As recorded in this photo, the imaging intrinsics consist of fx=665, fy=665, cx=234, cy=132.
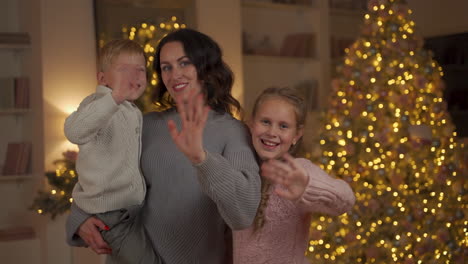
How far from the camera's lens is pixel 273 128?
1.81 meters

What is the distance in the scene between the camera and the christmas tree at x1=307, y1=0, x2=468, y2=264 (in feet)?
13.1

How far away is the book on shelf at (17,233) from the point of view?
4940 mm

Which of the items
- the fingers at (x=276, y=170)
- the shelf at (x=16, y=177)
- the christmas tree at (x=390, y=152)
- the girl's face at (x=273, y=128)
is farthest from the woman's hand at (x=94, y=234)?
the shelf at (x=16, y=177)

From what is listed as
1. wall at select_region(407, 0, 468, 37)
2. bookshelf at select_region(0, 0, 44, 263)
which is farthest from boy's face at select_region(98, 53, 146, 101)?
wall at select_region(407, 0, 468, 37)

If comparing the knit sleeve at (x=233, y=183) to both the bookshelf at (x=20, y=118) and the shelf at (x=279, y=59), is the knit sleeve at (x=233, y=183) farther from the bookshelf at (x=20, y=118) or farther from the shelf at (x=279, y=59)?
the shelf at (x=279, y=59)

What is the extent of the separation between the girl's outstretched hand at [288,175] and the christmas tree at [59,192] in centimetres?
312

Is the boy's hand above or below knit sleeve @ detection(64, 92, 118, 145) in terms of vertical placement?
above

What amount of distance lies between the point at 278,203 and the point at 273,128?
0.75ft

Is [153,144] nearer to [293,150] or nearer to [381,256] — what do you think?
[293,150]

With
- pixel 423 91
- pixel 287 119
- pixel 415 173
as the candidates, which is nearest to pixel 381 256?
pixel 415 173

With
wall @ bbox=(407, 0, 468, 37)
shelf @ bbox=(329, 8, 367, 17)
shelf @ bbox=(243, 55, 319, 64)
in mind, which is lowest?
shelf @ bbox=(243, 55, 319, 64)

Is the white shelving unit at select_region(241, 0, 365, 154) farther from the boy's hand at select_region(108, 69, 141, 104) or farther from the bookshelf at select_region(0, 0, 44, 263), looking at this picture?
the boy's hand at select_region(108, 69, 141, 104)

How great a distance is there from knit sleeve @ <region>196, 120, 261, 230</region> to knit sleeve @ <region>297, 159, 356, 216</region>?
12cm

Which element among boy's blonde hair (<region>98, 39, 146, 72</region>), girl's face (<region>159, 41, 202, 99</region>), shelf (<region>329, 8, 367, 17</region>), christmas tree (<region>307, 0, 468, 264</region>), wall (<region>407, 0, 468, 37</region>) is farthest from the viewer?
shelf (<region>329, 8, 367, 17</region>)
